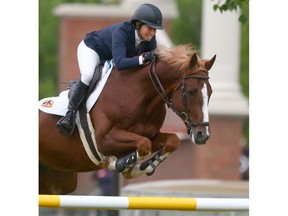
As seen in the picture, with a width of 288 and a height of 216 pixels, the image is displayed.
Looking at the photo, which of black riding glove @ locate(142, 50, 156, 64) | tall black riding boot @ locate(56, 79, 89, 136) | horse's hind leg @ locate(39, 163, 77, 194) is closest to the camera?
black riding glove @ locate(142, 50, 156, 64)

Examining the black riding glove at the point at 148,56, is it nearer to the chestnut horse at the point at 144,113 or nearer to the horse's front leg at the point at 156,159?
the chestnut horse at the point at 144,113

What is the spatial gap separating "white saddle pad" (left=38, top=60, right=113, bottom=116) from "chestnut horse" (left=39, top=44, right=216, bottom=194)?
0.05m

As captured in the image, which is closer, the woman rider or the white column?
the woman rider

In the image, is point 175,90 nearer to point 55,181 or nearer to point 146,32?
point 146,32

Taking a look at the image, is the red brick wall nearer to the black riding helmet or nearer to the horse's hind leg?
the horse's hind leg

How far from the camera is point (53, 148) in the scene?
959cm

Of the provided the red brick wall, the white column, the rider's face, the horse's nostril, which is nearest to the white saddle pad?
the rider's face

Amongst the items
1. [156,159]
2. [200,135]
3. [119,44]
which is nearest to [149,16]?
[119,44]

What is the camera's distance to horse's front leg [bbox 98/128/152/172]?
8.90 metres

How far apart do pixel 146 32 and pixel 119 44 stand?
0.73ft

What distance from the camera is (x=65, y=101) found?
9.62m
